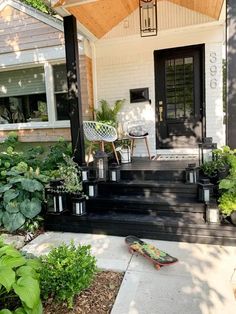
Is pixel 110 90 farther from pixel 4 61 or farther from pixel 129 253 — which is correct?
pixel 129 253

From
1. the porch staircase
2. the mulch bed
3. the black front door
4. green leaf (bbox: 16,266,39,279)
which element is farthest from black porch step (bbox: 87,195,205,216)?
the black front door

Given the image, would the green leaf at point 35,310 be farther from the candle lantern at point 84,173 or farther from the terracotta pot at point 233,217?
the candle lantern at point 84,173

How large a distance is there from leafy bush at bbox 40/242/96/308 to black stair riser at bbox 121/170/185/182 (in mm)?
2039

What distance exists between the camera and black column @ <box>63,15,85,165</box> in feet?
13.3

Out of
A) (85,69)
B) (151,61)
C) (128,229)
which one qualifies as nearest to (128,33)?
(151,61)

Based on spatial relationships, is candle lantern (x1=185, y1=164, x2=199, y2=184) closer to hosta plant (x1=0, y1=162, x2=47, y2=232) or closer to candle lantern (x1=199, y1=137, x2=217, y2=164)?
candle lantern (x1=199, y1=137, x2=217, y2=164)

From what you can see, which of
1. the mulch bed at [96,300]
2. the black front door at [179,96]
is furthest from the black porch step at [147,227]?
the black front door at [179,96]

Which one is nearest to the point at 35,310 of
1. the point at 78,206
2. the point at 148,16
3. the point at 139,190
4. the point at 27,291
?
the point at 27,291

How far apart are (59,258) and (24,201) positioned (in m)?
1.77

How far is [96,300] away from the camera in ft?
6.90

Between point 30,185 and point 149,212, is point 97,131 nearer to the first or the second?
point 30,185

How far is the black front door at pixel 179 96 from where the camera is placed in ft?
17.5

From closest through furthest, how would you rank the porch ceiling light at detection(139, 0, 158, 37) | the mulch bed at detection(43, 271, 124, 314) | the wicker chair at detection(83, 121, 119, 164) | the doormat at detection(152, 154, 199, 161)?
the mulch bed at detection(43, 271, 124, 314) < the porch ceiling light at detection(139, 0, 158, 37) < the wicker chair at detection(83, 121, 119, 164) < the doormat at detection(152, 154, 199, 161)

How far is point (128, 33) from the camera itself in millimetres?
5480
